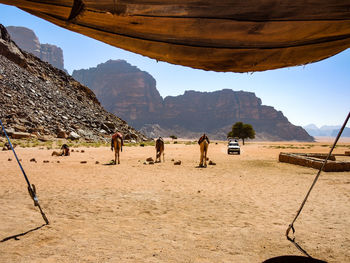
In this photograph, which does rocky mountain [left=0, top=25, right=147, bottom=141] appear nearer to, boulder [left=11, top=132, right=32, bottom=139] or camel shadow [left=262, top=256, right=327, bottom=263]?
boulder [left=11, top=132, right=32, bottom=139]

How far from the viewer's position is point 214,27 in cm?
215

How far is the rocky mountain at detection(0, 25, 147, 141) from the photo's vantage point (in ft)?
118

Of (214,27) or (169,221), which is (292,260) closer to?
(169,221)

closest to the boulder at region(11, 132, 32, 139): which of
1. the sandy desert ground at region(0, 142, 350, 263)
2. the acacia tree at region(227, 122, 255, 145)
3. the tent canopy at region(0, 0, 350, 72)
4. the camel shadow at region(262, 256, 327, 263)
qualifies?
the sandy desert ground at region(0, 142, 350, 263)

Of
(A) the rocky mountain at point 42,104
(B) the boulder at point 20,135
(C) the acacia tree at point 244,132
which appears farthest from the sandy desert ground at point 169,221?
(C) the acacia tree at point 244,132

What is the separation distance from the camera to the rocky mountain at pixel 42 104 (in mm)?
35972

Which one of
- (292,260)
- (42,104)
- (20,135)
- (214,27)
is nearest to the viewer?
(214,27)

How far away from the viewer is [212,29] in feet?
7.14

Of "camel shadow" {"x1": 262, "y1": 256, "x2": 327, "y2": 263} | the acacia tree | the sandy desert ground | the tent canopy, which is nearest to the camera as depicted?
the tent canopy

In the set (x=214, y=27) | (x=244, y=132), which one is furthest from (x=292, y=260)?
(x=244, y=132)

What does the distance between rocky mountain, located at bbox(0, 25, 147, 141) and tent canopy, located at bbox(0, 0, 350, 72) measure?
34.6 metres

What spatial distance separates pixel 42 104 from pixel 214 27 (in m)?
48.6

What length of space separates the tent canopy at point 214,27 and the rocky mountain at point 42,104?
114 ft

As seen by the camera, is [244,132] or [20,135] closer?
[20,135]
